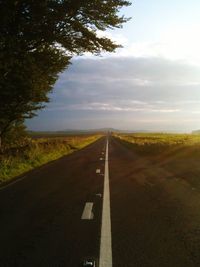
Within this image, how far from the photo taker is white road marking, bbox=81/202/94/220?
29.4 feet

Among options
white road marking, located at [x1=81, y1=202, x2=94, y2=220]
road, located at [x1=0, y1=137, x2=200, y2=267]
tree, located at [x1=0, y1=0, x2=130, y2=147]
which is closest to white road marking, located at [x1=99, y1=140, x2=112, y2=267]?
road, located at [x1=0, y1=137, x2=200, y2=267]

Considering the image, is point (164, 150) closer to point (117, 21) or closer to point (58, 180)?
point (117, 21)

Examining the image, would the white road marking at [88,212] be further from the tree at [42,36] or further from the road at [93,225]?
the tree at [42,36]

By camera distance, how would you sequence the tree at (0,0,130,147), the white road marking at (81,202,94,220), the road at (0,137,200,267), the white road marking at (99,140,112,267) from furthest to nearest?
the tree at (0,0,130,147) → the white road marking at (81,202,94,220) → the road at (0,137,200,267) → the white road marking at (99,140,112,267)

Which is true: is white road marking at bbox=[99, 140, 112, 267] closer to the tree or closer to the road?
the road

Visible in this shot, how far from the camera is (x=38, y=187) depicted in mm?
13945

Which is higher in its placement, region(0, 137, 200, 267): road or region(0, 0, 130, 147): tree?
region(0, 0, 130, 147): tree

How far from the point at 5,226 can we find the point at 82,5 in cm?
1271

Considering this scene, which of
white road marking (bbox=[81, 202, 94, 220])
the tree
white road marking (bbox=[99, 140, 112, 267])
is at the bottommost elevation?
white road marking (bbox=[81, 202, 94, 220])

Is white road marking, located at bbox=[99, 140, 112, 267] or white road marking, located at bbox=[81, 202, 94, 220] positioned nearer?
white road marking, located at bbox=[99, 140, 112, 267]

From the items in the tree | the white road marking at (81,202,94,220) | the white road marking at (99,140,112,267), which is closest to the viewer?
the white road marking at (99,140,112,267)

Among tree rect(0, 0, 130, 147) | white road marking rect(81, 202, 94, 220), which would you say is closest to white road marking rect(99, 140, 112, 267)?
white road marking rect(81, 202, 94, 220)

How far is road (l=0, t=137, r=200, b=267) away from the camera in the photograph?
5.98 m

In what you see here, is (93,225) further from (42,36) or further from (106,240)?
(42,36)
